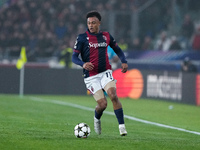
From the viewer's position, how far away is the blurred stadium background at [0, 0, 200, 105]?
78.5 feet

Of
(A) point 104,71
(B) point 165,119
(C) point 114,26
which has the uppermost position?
(C) point 114,26

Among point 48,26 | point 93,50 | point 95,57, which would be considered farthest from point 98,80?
point 48,26

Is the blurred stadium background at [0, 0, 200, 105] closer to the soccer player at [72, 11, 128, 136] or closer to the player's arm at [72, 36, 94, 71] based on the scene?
the soccer player at [72, 11, 128, 136]

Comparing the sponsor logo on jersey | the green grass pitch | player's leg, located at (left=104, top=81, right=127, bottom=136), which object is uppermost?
the sponsor logo on jersey

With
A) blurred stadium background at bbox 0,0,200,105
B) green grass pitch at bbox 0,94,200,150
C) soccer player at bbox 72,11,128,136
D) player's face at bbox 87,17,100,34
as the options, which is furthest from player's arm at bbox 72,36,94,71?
blurred stadium background at bbox 0,0,200,105

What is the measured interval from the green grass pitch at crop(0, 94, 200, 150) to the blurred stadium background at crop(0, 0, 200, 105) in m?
4.54

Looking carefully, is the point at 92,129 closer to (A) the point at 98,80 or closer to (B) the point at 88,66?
(A) the point at 98,80

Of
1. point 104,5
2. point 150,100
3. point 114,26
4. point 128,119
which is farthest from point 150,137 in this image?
point 104,5

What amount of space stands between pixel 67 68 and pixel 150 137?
615 inches

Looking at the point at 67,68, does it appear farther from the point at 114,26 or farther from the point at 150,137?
the point at 150,137

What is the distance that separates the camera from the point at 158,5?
2886 cm

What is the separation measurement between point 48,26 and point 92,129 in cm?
1990

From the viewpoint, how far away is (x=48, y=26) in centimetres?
3120

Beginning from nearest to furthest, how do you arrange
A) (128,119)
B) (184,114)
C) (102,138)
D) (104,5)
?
(102,138)
(128,119)
(184,114)
(104,5)
